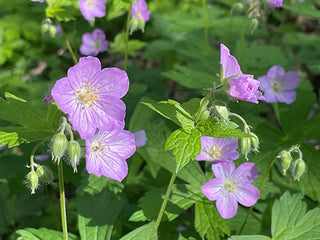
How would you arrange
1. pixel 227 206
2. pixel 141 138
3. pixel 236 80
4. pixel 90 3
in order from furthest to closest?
pixel 90 3 → pixel 141 138 → pixel 227 206 → pixel 236 80

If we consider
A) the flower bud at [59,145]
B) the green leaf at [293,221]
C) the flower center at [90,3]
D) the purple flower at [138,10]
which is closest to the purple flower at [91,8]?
the flower center at [90,3]

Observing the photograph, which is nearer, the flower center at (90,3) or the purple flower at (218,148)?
the purple flower at (218,148)

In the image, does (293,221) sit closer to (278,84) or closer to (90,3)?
(278,84)

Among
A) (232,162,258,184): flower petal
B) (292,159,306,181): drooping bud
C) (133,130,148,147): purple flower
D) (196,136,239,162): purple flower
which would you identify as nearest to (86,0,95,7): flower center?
(133,130,148,147): purple flower

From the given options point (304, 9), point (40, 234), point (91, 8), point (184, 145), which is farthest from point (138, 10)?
point (40, 234)

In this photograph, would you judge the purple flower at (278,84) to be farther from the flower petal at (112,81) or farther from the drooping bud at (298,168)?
the flower petal at (112,81)

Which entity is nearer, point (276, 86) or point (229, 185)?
point (229, 185)
